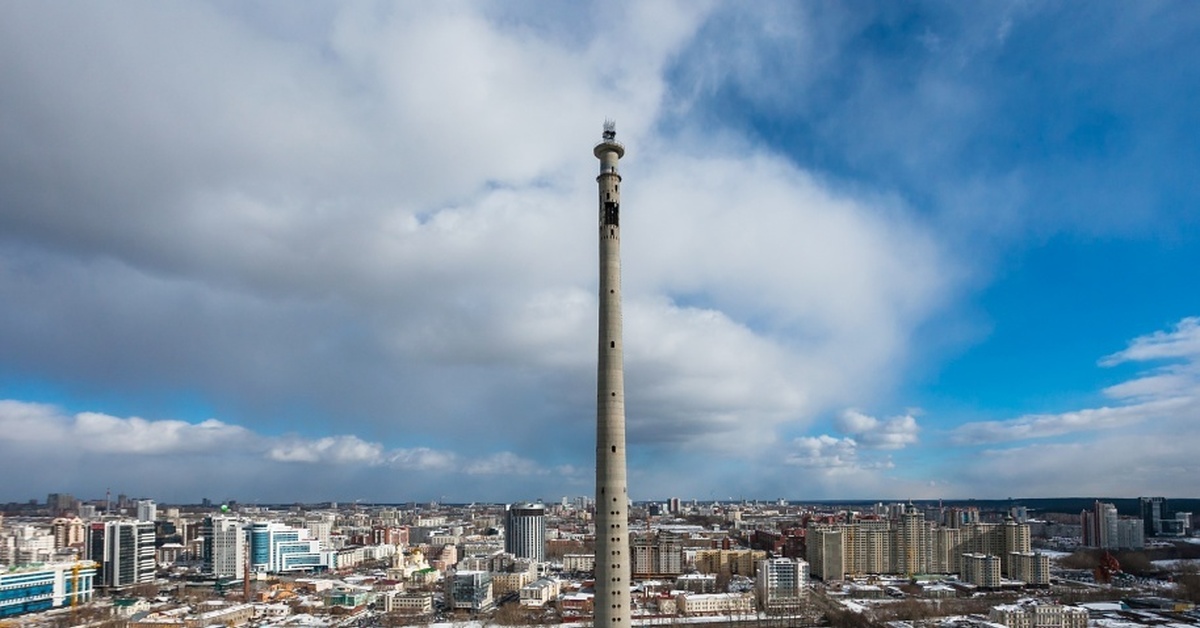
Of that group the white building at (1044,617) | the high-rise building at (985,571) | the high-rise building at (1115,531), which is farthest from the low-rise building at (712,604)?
the high-rise building at (1115,531)

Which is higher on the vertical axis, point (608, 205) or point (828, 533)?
point (608, 205)

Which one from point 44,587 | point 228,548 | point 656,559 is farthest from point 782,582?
point 44,587

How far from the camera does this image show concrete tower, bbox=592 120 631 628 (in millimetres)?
27953

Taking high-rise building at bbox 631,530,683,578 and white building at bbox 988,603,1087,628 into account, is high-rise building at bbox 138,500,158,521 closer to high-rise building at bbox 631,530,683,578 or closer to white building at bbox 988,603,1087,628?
high-rise building at bbox 631,530,683,578

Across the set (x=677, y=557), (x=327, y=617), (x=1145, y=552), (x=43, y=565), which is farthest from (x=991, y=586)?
(x=43, y=565)

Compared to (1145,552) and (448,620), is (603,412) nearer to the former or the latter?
(448,620)

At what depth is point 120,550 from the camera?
3691 inches

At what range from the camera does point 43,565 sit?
81.5m

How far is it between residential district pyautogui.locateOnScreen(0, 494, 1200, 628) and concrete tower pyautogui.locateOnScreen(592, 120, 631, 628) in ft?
141

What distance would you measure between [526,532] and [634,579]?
2846 centimetres

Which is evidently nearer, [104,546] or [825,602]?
[825,602]

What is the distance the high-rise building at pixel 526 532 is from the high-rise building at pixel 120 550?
50276 mm

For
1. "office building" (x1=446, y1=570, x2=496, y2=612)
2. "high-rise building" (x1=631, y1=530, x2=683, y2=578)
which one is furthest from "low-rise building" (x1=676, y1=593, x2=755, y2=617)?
"high-rise building" (x1=631, y1=530, x2=683, y2=578)

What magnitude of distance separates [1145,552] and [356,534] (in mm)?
136572
